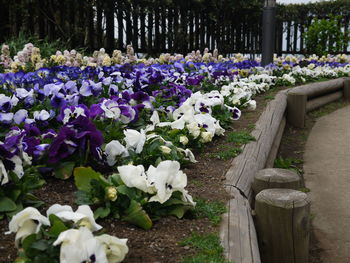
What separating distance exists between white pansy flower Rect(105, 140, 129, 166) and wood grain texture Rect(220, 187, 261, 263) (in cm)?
63

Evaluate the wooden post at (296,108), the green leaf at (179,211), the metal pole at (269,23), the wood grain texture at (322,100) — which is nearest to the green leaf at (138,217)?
the green leaf at (179,211)

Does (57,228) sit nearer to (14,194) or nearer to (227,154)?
(14,194)

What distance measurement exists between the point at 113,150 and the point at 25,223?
107 cm

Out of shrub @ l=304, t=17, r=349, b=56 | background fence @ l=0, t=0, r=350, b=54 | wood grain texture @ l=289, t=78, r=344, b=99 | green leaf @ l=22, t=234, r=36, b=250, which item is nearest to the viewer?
green leaf @ l=22, t=234, r=36, b=250

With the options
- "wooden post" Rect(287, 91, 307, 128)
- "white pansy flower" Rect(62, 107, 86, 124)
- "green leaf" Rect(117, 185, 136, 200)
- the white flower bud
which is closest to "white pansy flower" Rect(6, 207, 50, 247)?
"green leaf" Rect(117, 185, 136, 200)

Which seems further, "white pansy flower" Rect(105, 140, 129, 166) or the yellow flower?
"white pansy flower" Rect(105, 140, 129, 166)

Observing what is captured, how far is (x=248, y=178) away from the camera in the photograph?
9.80 feet

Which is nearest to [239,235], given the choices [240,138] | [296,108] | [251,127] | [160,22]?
[240,138]

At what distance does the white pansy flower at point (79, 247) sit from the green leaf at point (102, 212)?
494 mm

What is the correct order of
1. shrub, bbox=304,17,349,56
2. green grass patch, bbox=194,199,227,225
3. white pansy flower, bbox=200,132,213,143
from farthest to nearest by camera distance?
shrub, bbox=304,17,349,56
white pansy flower, bbox=200,132,213,143
green grass patch, bbox=194,199,227,225

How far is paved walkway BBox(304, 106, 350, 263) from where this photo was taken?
317 cm

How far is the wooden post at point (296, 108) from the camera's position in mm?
6707

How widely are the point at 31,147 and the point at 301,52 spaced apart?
16593mm

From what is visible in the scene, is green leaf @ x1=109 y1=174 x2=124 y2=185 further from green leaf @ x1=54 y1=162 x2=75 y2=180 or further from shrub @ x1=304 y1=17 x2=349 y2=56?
shrub @ x1=304 y1=17 x2=349 y2=56
